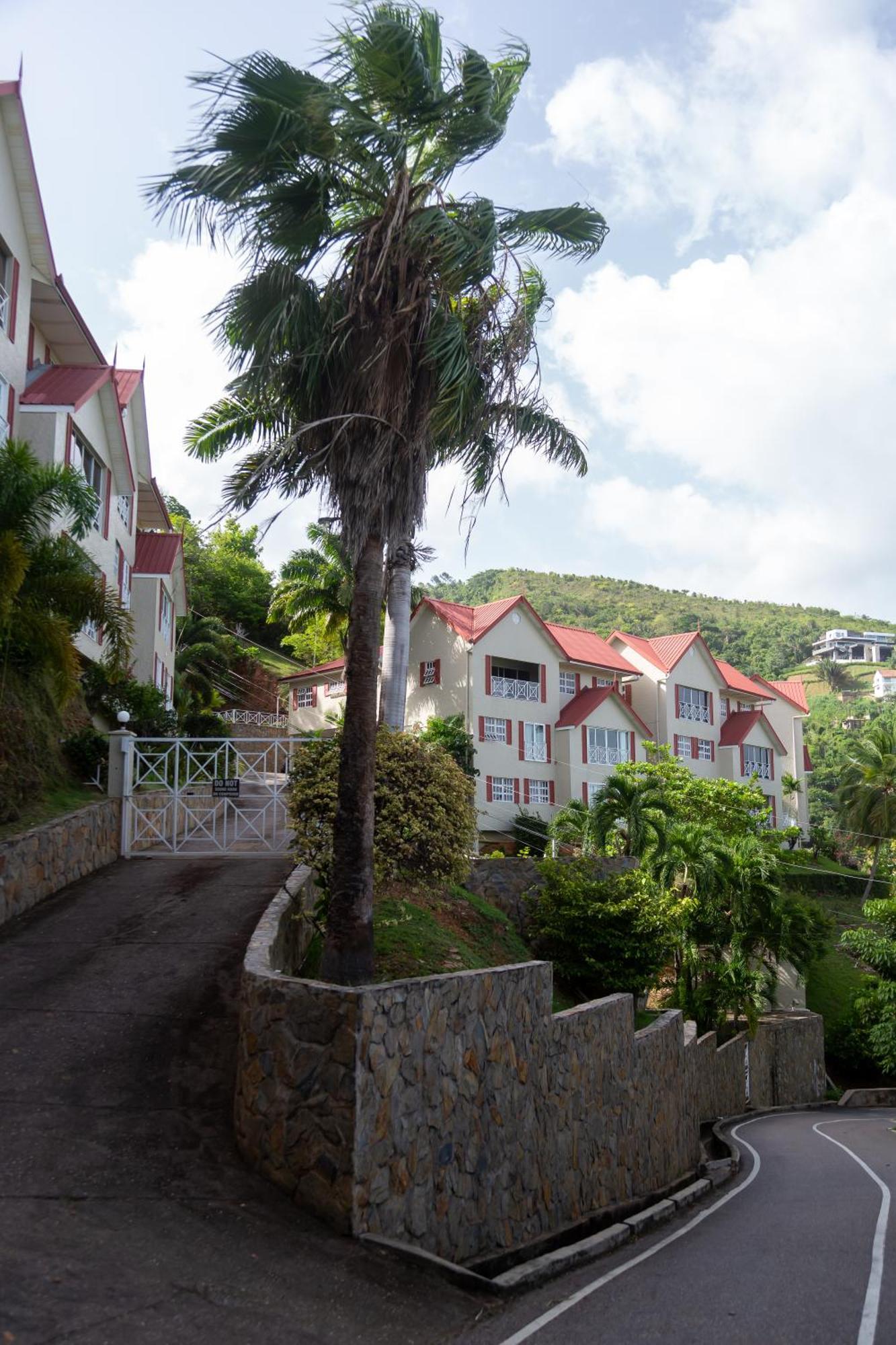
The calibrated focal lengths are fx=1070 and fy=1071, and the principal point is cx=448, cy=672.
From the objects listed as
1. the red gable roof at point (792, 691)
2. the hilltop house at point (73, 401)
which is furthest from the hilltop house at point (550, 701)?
the hilltop house at point (73, 401)

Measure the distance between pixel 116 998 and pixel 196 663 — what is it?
4685 cm

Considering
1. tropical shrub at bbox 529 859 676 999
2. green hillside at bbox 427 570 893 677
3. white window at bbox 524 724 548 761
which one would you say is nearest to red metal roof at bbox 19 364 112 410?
tropical shrub at bbox 529 859 676 999

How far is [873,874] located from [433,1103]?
52023mm

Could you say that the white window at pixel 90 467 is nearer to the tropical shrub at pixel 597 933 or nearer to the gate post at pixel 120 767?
the gate post at pixel 120 767

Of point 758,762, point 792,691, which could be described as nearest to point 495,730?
point 758,762

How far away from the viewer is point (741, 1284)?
8.42 meters

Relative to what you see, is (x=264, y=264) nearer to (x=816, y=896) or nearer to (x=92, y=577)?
(x=92, y=577)

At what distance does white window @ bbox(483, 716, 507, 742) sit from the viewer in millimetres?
Result: 43031

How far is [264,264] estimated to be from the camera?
12.6m

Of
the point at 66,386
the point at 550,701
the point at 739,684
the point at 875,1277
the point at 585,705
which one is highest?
the point at 66,386

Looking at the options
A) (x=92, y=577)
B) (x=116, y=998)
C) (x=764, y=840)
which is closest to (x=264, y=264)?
(x=92, y=577)

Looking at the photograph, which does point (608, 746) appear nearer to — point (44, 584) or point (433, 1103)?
point (44, 584)

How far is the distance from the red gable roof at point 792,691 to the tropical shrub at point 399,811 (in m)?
51.1

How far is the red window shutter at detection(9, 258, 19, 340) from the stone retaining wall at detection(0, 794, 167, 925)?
36.0 ft
